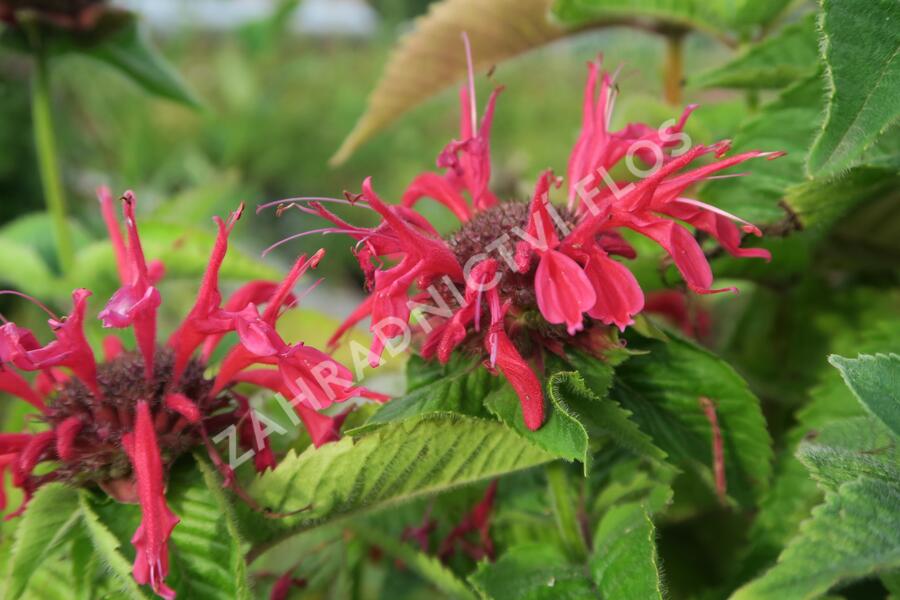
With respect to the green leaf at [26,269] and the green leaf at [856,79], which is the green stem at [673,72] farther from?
the green leaf at [26,269]

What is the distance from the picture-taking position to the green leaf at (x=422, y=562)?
58 centimetres

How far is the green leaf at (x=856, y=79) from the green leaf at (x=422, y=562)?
333 millimetres

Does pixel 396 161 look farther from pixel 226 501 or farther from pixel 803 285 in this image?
pixel 226 501

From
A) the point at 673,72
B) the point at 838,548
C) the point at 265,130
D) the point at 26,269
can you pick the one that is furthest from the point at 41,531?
the point at 265,130

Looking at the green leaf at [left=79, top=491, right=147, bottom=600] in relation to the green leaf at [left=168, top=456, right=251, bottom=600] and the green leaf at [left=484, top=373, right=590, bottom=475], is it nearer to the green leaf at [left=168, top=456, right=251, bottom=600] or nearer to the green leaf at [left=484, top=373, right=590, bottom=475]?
the green leaf at [left=168, top=456, right=251, bottom=600]

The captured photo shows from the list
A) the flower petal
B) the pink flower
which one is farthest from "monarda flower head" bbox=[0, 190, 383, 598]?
the flower petal

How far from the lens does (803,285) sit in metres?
0.80

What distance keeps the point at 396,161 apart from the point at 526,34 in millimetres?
2151

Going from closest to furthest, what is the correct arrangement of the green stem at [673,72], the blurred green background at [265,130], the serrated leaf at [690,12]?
the serrated leaf at [690,12] → the green stem at [673,72] → the blurred green background at [265,130]

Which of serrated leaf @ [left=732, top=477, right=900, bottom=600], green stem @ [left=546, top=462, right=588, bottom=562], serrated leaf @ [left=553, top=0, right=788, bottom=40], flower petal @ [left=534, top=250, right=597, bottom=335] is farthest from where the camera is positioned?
serrated leaf @ [left=553, top=0, right=788, bottom=40]

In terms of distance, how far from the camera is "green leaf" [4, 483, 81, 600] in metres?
0.46

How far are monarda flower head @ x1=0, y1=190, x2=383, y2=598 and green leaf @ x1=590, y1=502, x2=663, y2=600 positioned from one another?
0.16 m

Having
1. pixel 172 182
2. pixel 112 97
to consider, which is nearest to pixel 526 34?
pixel 172 182

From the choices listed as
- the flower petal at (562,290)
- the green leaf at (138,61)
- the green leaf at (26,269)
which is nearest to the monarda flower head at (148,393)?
the flower petal at (562,290)
